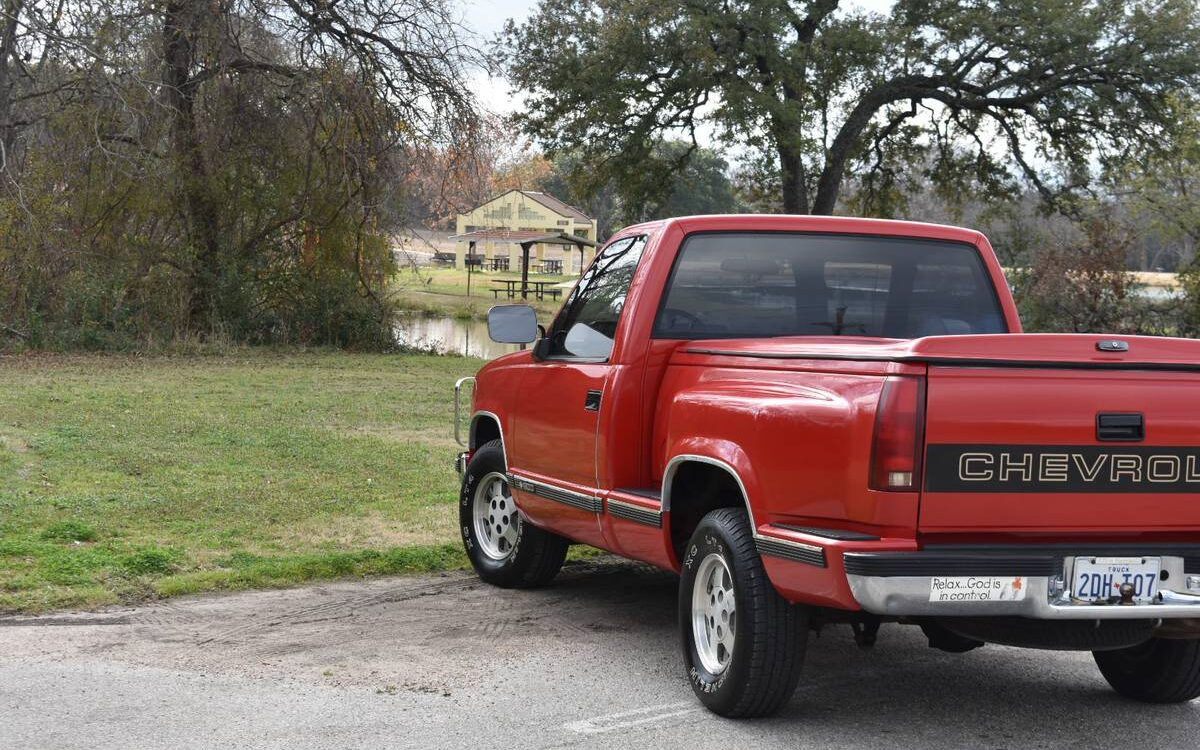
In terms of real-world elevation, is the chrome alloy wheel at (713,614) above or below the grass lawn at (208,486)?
above

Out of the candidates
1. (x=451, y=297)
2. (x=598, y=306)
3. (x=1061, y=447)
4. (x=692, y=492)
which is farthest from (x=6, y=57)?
(x=451, y=297)

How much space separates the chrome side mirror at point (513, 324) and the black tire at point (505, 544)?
0.76 m

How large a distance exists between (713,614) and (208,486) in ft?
19.3

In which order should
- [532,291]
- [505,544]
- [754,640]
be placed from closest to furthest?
[754,640] → [505,544] → [532,291]

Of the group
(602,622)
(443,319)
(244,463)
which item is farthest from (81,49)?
(443,319)

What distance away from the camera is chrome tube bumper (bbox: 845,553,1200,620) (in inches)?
184

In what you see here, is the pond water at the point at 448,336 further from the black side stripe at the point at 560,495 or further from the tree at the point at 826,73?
the black side stripe at the point at 560,495

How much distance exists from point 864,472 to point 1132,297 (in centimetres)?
2545

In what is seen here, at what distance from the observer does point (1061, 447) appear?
15.7 ft

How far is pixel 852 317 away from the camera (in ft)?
21.5

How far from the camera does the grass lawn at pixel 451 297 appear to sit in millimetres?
31573

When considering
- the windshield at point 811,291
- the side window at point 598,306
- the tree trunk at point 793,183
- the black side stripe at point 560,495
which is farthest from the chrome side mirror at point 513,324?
the tree trunk at point 793,183

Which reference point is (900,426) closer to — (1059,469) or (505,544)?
(1059,469)

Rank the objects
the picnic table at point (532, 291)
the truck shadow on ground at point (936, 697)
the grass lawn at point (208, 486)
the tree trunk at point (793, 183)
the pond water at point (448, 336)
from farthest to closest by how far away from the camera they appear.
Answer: the picnic table at point (532, 291) < the tree trunk at point (793, 183) < the pond water at point (448, 336) < the grass lawn at point (208, 486) < the truck shadow on ground at point (936, 697)
